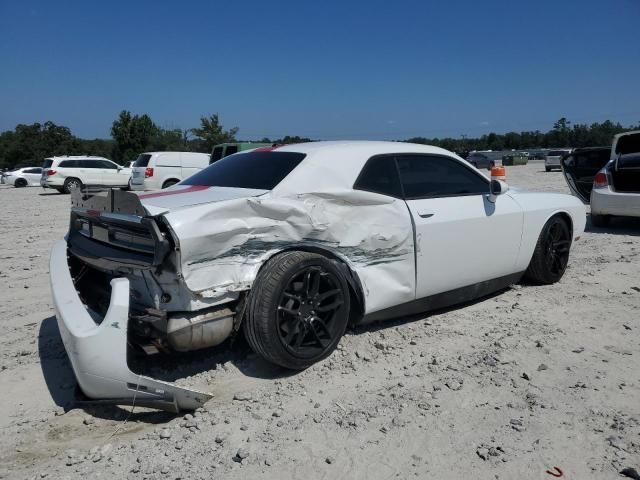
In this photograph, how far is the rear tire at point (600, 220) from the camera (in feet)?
30.1

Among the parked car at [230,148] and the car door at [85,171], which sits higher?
the parked car at [230,148]

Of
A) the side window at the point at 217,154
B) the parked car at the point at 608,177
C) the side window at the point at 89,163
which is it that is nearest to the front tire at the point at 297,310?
the parked car at the point at 608,177

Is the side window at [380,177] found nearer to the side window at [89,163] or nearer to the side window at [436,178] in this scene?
the side window at [436,178]

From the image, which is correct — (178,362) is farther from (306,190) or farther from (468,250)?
(468,250)

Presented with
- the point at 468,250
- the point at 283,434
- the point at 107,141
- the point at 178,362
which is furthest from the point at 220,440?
the point at 107,141

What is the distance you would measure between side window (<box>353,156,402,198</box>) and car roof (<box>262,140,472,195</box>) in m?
0.05

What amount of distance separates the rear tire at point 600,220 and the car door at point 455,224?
214 inches

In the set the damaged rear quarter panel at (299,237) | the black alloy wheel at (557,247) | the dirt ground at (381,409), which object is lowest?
the dirt ground at (381,409)

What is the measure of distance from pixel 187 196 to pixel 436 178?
198 cm

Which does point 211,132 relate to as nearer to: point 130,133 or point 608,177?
point 130,133

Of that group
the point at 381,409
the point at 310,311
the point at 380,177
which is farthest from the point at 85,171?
the point at 381,409

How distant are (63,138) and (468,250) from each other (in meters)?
69.3

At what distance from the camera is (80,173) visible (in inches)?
878

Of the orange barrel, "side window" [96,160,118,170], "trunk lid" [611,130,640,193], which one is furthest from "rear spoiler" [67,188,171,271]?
"side window" [96,160,118,170]
